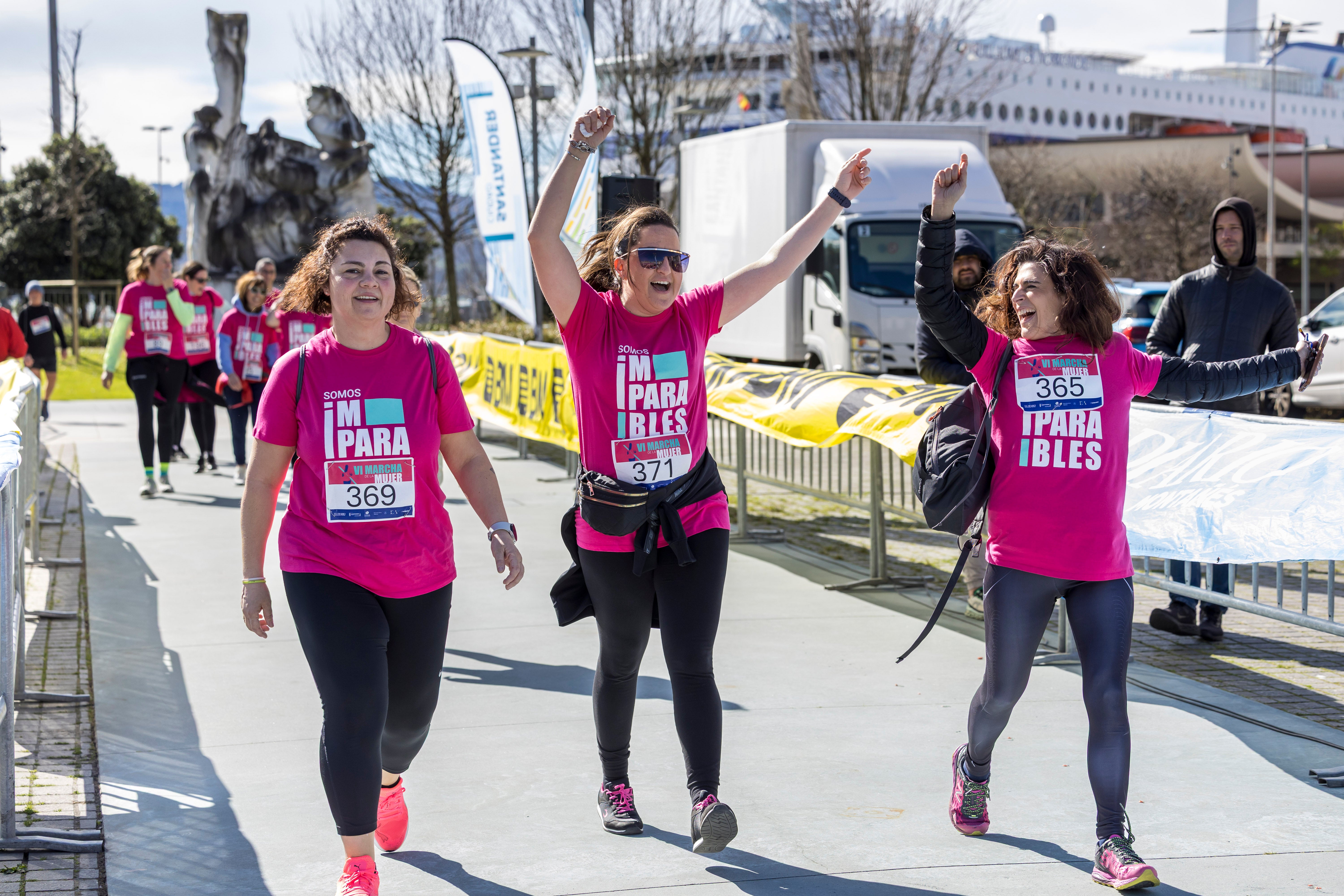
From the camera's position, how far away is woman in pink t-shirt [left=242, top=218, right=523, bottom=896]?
3.40m

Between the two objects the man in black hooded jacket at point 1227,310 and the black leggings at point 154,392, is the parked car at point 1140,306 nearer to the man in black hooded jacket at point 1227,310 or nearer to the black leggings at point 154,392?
the man in black hooded jacket at point 1227,310

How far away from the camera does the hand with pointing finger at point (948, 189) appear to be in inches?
148

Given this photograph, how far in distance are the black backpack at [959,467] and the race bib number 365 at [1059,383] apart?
74 mm

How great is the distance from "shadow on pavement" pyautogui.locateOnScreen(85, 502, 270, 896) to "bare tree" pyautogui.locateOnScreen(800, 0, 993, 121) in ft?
89.8

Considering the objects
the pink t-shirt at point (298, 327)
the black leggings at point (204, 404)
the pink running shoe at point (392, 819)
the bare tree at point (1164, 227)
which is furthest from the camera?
the bare tree at point (1164, 227)

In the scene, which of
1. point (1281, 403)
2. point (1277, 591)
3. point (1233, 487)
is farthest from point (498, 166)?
point (1233, 487)

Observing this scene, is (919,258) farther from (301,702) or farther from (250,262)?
(250,262)

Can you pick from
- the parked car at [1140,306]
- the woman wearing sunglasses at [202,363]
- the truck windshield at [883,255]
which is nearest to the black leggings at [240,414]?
the woman wearing sunglasses at [202,363]

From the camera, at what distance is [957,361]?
19.8ft

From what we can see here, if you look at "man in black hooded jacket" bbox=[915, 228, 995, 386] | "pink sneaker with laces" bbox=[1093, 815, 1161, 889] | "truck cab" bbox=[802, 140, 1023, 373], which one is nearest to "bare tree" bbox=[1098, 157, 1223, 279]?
"truck cab" bbox=[802, 140, 1023, 373]

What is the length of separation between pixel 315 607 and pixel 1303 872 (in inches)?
107

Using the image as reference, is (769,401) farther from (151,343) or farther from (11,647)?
(151,343)

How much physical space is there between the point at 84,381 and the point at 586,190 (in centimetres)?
1677

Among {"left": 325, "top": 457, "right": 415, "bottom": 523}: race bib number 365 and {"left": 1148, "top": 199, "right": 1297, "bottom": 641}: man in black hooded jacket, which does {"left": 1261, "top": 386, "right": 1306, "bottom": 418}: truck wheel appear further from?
{"left": 325, "top": 457, "right": 415, "bottom": 523}: race bib number 365
